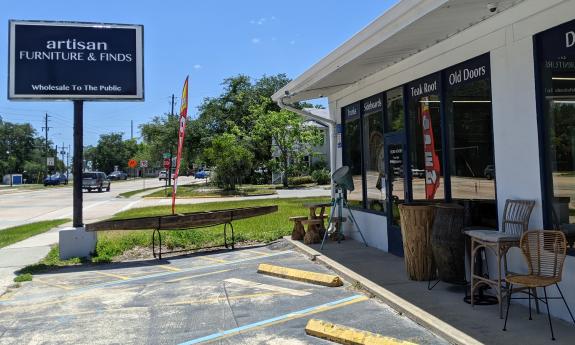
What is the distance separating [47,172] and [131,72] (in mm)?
94325

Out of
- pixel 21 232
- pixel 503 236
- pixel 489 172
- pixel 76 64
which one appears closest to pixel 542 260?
pixel 503 236

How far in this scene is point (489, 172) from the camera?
636 centimetres

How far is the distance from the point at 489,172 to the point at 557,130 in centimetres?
114

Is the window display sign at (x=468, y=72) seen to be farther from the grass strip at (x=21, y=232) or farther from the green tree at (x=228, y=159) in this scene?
the green tree at (x=228, y=159)

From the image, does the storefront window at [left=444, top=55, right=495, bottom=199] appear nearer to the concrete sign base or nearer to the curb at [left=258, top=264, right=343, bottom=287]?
the curb at [left=258, top=264, right=343, bottom=287]

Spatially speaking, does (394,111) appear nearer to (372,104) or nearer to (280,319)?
(372,104)

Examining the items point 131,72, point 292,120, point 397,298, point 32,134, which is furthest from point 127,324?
point 32,134

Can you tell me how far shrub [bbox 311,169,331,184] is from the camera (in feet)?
139

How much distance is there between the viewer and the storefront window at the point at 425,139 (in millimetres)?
7531

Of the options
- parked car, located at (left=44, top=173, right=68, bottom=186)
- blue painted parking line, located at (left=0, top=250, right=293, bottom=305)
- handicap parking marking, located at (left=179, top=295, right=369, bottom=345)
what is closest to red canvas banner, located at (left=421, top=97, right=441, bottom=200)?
handicap parking marking, located at (left=179, top=295, right=369, bottom=345)

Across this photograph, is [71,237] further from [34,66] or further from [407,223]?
[407,223]

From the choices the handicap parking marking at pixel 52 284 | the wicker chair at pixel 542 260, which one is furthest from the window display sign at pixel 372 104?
the handicap parking marking at pixel 52 284

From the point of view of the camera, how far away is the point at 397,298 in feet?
19.7

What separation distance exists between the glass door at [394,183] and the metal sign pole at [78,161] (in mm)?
6282
